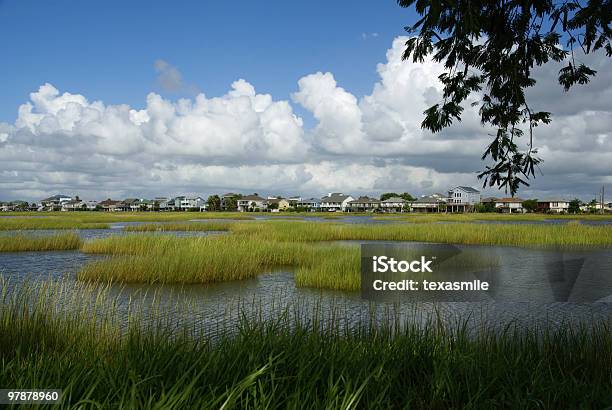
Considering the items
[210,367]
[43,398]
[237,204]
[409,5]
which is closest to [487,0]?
[409,5]

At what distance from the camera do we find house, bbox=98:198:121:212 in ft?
561

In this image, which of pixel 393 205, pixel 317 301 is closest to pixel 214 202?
pixel 393 205

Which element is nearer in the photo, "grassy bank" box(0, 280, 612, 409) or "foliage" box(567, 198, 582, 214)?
"grassy bank" box(0, 280, 612, 409)

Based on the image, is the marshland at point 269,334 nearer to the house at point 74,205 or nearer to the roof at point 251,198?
the roof at point 251,198

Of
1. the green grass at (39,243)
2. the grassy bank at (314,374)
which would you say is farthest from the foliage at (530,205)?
the grassy bank at (314,374)

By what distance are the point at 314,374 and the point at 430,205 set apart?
143250mm

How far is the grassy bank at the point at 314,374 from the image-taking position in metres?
3.48

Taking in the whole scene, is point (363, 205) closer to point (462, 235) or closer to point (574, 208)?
point (574, 208)

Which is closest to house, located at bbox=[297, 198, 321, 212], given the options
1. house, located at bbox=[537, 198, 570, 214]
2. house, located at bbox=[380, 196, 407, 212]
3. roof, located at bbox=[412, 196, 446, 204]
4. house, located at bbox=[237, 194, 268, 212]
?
house, located at bbox=[237, 194, 268, 212]

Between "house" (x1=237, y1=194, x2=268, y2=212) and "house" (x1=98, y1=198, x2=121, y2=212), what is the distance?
5150cm

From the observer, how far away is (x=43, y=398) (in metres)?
3.27

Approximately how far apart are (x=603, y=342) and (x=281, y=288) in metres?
8.85

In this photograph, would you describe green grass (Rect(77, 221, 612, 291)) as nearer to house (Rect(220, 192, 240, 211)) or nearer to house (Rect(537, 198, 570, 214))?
house (Rect(220, 192, 240, 211))

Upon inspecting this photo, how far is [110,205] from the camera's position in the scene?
570ft
